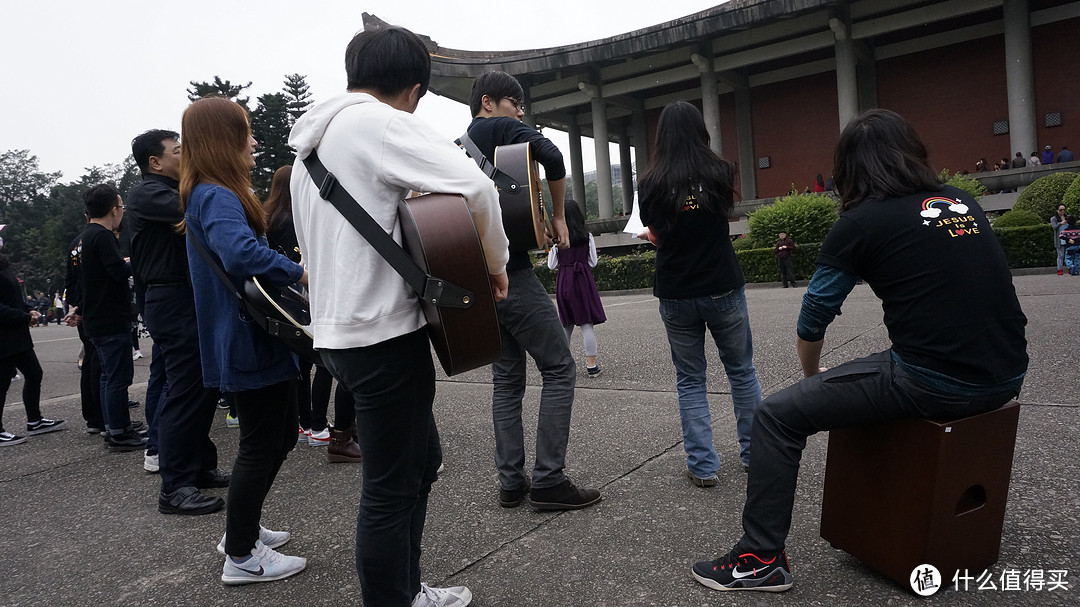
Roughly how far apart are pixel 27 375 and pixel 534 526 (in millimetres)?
5162

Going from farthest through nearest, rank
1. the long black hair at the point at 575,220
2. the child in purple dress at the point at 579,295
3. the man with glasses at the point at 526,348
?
1. the child in purple dress at the point at 579,295
2. the long black hair at the point at 575,220
3. the man with glasses at the point at 526,348

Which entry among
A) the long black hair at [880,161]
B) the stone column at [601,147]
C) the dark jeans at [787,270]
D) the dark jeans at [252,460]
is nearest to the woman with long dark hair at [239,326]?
the dark jeans at [252,460]

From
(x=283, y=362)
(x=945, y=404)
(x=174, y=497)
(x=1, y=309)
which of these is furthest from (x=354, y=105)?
(x=1, y=309)

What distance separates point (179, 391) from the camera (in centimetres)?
361

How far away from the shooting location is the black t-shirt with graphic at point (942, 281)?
6.73 feet

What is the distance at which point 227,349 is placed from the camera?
273 centimetres

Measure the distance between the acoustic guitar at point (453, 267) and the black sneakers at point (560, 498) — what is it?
4.49 ft

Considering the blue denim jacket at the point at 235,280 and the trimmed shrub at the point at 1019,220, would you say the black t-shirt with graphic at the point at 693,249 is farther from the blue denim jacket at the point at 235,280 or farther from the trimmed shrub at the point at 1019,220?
the trimmed shrub at the point at 1019,220

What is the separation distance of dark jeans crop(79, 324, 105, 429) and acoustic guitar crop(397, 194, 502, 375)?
4.68 metres

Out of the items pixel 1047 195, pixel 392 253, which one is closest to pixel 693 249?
pixel 392 253

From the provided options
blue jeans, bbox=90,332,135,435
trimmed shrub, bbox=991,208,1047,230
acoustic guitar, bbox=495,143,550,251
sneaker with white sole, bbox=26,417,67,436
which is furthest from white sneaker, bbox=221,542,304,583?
trimmed shrub, bbox=991,208,1047,230

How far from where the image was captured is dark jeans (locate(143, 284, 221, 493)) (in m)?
3.59

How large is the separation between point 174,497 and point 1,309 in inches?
120

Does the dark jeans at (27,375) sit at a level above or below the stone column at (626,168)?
below
